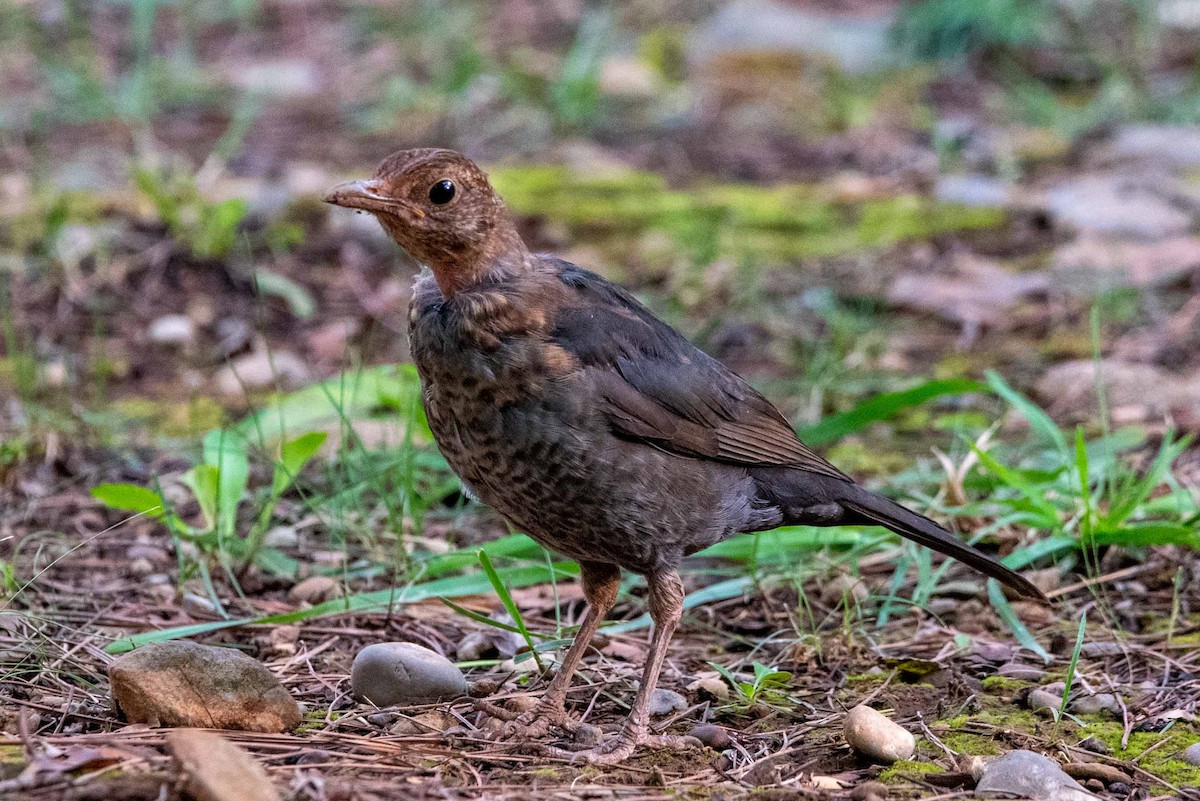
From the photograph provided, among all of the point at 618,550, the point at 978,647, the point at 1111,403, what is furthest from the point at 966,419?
the point at 618,550

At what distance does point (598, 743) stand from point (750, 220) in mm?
4821

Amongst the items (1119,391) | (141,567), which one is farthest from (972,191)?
(141,567)

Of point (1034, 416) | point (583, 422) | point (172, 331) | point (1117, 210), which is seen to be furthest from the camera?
point (1117, 210)

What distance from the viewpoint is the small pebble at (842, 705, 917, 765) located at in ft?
10.1

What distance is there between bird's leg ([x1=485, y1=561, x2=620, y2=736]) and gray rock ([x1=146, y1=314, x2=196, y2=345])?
3.14 m

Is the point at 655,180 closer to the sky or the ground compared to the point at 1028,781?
closer to the sky

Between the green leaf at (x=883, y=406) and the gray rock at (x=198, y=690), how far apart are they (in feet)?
6.73

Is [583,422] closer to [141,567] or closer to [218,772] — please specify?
[218,772]

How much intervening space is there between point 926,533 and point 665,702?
79cm

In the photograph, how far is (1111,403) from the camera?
17.5ft

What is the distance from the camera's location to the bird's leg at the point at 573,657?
10.7 feet

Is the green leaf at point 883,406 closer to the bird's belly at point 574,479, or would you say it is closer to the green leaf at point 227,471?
the bird's belly at point 574,479

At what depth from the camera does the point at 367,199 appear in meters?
3.43

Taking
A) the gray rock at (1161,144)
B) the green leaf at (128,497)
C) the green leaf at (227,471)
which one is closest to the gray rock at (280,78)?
the gray rock at (1161,144)
